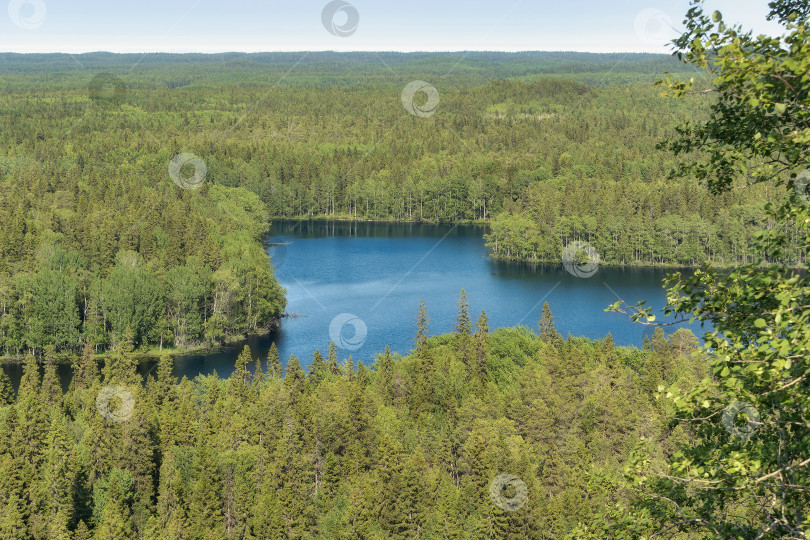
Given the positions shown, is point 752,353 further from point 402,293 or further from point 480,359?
point 402,293

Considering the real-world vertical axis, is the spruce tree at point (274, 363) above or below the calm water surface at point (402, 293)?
above

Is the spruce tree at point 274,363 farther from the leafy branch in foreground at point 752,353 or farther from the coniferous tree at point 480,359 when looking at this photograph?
the leafy branch in foreground at point 752,353

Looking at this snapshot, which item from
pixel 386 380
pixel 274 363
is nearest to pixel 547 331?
pixel 386 380

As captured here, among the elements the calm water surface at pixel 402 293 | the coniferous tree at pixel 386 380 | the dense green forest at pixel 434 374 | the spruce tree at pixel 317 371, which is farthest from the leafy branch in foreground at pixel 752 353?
the calm water surface at pixel 402 293

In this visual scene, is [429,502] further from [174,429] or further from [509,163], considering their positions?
[509,163]

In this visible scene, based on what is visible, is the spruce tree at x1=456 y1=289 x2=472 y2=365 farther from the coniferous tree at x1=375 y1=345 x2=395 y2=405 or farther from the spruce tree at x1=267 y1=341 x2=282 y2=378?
the spruce tree at x1=267 y1=341 x2=282 y2=378

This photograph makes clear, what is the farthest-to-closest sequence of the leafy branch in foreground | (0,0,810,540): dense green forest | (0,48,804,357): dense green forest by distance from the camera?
(0,48,804,357): dense green forest → (0,0,810,540): dense green forest → the leafy branch in foreground

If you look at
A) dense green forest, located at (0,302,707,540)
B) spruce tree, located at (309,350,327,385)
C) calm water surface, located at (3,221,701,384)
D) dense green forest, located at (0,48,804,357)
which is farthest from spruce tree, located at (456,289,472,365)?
dense green forest, located at (0,48,804,357)
